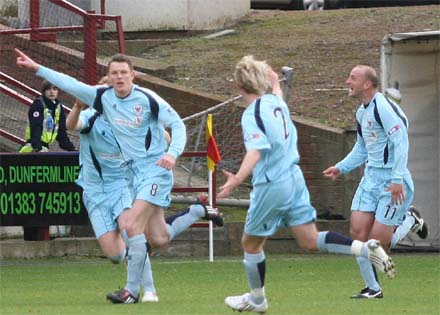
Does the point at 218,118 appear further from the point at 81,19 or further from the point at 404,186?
the point at 404,186

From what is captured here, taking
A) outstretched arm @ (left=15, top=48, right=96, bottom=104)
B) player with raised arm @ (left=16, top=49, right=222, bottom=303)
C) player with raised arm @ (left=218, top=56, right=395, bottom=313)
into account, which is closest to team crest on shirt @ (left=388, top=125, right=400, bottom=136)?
player with raised arm @ (left=16, top=49, right=222, bottom=303)

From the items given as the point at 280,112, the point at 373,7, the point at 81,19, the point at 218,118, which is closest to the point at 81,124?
the point at 280,112

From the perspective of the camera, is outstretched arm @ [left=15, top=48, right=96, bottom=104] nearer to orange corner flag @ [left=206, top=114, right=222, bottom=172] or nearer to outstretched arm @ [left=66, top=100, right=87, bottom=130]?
outstretched arm @ [left=66, top=100, right=87, bottom=130]

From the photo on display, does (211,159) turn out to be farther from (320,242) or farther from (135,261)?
(320,242)

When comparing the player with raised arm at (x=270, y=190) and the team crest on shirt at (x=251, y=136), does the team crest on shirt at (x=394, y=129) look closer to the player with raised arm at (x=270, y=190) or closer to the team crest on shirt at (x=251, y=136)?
the player with raised arm at (x=270, y=190)

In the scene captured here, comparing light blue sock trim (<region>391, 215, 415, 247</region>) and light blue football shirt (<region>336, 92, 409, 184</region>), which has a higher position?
light blue football shirt (<region>336, 92, 409, 184</region>)

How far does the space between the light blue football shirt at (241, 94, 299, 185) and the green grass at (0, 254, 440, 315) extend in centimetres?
117

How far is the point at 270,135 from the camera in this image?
10.6 m

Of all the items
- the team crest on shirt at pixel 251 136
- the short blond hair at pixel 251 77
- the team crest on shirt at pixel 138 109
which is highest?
the short blond hair at pixel 251 77

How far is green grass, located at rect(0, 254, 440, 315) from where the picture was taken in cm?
1163

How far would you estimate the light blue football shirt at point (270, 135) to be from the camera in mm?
10562

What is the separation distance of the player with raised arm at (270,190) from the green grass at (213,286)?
50 cm

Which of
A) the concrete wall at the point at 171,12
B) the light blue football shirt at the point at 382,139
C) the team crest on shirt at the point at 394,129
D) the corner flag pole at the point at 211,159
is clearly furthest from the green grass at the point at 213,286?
the concrete wall at the point at 171,12

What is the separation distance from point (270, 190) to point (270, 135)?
1.35 ft
